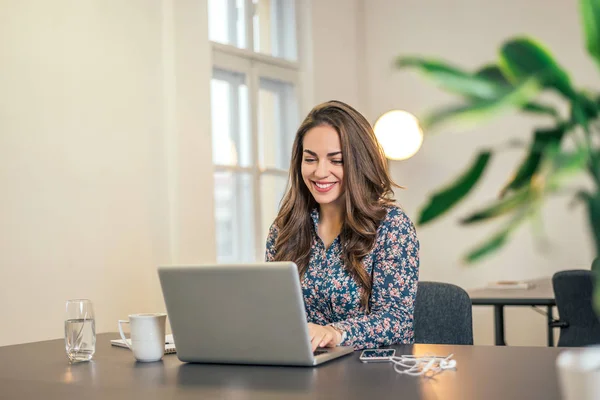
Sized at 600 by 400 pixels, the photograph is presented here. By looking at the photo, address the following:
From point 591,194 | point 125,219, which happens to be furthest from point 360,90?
point 591,194

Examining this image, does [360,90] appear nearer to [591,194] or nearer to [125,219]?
[125,219]

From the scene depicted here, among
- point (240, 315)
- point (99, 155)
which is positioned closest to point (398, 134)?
point (99, 155)

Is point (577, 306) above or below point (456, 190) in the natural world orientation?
below

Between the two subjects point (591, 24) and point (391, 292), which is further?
point (391, 292)

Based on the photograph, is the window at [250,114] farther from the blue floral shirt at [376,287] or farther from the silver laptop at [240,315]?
the silver laptop at [240,315]

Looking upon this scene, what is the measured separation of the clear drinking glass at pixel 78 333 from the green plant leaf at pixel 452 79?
1.39m

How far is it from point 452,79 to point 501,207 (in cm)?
9

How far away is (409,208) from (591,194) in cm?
494

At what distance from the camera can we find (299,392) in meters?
1.23

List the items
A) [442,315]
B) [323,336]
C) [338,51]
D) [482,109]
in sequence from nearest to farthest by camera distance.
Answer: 1. [482,109]
2. [323,336]
3. [442,315]
4. [338,51]

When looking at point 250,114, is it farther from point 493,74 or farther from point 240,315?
point 493,74

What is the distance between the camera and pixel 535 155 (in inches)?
20.5

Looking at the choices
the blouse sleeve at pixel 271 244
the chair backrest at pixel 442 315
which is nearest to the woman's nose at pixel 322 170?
the blouse sleeve at pixel 271 244

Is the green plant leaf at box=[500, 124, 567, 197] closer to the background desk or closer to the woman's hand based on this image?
the woman's hand
